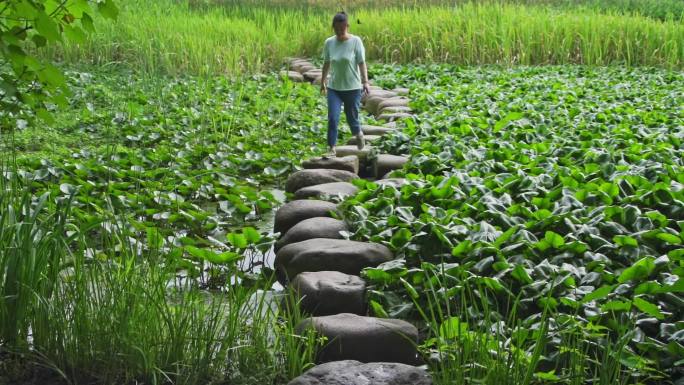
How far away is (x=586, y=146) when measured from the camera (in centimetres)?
705

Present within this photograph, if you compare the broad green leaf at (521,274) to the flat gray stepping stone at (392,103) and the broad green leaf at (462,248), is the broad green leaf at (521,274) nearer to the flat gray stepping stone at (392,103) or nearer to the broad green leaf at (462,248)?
the broad green leaf at (462,248)

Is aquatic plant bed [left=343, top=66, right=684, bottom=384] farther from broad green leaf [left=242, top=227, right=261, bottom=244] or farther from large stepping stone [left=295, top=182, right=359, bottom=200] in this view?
broad green leaf [left=242, top=227, right=261, bottom=244]

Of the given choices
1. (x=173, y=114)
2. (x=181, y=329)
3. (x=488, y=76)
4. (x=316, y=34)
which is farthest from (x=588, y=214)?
(x=316, y=34)

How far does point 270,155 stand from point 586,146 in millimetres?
2507

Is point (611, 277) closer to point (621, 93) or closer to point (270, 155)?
point (270, 155)

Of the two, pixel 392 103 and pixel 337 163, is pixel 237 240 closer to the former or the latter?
pixel 337 163

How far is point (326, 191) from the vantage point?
6.12 metres

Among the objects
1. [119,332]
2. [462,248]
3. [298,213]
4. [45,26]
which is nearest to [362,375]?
[119,332]

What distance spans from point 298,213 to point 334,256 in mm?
952

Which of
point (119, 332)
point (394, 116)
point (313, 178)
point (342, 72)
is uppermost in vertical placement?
point (342, 72)

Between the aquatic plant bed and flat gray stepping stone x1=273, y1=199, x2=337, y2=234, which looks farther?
flat gray stepping stone x1=273, y1=199, x2=337, y2=234

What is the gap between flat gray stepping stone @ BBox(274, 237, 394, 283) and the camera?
4688mm

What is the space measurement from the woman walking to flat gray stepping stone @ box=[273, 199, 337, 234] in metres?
1.83

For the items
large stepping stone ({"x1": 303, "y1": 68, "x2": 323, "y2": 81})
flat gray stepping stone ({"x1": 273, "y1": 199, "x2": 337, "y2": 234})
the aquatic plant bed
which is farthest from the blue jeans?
large stepping stone ({"x1": 303, "y1": 68, "x2": 323, "y2": 81})
